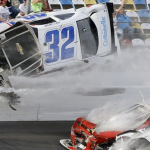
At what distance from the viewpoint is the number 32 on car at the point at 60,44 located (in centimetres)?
809

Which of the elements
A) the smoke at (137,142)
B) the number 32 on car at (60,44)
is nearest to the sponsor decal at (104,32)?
the number 32 on car at (60,44)

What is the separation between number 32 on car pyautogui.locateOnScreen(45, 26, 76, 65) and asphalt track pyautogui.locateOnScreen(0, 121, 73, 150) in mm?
1255

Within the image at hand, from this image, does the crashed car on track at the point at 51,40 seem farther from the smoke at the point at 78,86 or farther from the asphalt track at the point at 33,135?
the asphalt track at the point at 33,135

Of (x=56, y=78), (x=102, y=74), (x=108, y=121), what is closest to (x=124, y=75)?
(x=102, y=74)

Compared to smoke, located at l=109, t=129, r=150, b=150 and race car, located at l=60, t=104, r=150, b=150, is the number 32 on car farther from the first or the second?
smoke, located at l=109, t=129, r=150, b=150

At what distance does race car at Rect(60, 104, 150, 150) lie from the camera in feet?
20.5

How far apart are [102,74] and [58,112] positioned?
1.43 m

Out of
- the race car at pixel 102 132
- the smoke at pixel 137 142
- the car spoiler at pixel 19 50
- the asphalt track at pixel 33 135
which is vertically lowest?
the asphalt track at pixel 33 135

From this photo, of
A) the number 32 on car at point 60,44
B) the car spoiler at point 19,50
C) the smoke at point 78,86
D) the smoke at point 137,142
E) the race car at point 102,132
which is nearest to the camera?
the smoke at point 137,142

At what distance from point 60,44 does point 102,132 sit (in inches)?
94.6

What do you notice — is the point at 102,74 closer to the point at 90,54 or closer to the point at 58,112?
the point at 90,54

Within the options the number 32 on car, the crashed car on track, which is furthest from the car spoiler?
the number 32 on car

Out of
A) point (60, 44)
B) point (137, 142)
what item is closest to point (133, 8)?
point (60, 44)

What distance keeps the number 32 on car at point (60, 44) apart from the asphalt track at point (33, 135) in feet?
4.12
